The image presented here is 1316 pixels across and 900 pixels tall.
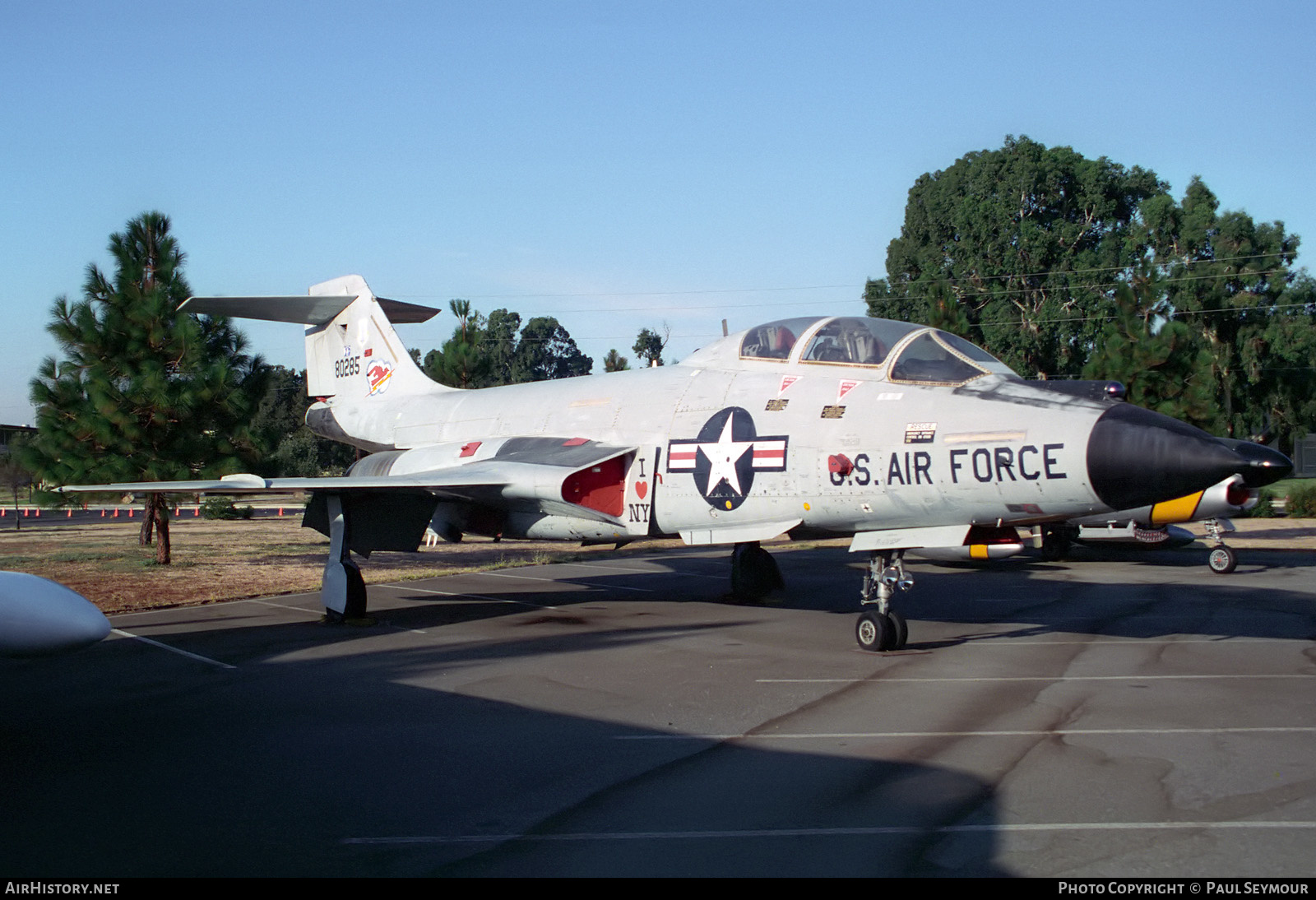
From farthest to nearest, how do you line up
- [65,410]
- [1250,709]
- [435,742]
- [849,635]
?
[65,410]
[849,635]
[1250,709]
[435,742]

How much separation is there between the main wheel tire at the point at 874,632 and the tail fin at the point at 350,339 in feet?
28.9

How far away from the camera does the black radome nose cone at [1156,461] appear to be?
24.3 ft

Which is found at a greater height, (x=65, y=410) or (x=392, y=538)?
(x=65, y=410)

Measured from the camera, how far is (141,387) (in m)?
17.9

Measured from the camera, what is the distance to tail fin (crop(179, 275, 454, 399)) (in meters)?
16.3

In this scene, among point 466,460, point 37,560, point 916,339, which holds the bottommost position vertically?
point 37,560

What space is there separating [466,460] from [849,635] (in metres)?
5.41

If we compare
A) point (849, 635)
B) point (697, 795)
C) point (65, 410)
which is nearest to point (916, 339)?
point (849, 635)

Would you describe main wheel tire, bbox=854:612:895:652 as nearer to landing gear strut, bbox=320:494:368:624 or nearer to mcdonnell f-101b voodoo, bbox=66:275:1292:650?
mcdonnell f-101b voodoo, bbox=66:275:1292:650

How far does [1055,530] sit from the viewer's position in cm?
1938

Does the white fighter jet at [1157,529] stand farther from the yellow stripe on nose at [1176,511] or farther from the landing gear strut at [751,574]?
the landing gear strut at [751,574]

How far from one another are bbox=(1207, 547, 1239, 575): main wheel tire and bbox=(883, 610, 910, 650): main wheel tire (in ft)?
31.9

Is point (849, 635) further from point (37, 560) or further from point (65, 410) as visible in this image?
point (37, 560)

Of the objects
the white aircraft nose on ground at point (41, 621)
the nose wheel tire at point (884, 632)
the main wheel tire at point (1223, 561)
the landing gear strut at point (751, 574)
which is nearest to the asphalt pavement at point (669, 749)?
the nose wheel tire at point (884, 632)
